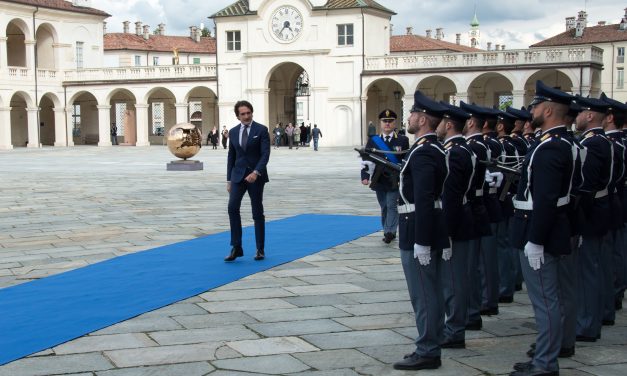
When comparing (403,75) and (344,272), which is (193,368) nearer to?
(344,272)

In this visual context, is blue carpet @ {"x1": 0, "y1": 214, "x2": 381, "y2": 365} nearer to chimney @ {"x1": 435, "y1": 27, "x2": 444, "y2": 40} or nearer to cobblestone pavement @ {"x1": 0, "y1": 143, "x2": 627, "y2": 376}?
cobblestone pavement @ {"x1": 0, "y1": 143, "x2": 627, "y2": 376}

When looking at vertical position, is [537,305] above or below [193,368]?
above

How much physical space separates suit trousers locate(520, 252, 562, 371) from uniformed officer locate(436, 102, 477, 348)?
0.80 meters

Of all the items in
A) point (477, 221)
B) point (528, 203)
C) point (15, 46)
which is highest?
point (15, 46)

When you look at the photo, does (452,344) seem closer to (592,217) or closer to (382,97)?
(592,217)

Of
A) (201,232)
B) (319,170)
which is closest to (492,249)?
(201,232)

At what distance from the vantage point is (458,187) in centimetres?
588

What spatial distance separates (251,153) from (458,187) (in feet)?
13.2

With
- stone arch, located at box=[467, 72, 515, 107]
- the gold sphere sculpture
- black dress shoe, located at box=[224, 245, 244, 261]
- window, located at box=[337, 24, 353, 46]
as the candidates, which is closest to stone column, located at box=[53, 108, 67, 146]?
window, located at box=[337, 24, 353, 46]

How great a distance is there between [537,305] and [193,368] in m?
2.26

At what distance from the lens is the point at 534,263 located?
5125mm

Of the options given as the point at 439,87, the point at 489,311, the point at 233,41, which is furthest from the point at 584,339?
the point at 233,41

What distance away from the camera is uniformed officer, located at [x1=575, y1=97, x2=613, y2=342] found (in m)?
6.08

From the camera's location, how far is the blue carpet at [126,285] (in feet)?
21.3
